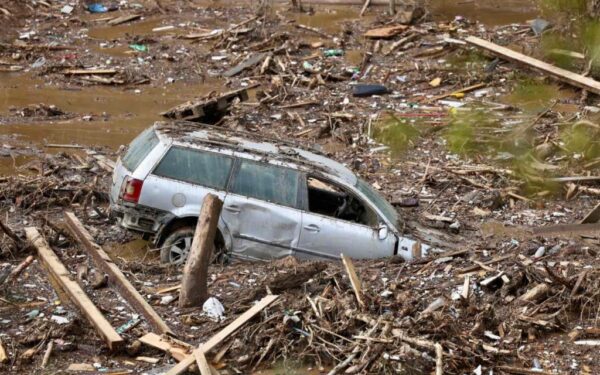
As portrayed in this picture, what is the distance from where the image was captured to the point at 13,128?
18188 mm

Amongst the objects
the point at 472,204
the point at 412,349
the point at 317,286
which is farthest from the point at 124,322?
the point at 472,204

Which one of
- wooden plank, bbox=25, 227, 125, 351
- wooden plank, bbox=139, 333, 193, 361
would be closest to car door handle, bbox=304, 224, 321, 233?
wooden plank, bbox=25, 227, 125, 351

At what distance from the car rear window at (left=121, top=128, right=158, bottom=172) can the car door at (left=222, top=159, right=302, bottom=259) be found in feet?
3.66

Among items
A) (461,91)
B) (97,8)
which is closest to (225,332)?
(461,91)

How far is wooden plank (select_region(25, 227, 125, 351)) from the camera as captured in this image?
913cm

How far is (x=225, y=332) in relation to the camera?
9234 millimetres

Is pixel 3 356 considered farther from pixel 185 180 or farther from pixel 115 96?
pixel 115 96

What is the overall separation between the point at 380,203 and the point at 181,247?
2.60m

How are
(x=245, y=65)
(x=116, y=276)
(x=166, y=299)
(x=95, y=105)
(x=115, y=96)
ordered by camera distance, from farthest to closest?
(x=245, y=65) → (x=115, y=96) → (x=95, y=105) → (x=116, y=276) → (x=166, y=299)

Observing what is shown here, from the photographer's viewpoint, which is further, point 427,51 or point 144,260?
point 427,51

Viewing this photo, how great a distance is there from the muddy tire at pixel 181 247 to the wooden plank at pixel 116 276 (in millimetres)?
731

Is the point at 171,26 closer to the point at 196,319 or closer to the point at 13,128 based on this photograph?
the point at 13,128

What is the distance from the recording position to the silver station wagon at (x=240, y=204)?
11.7 metres

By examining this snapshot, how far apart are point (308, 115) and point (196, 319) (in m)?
9.66
